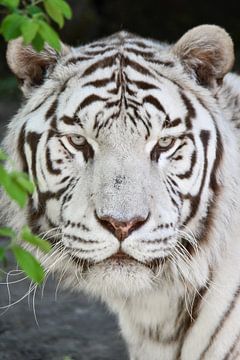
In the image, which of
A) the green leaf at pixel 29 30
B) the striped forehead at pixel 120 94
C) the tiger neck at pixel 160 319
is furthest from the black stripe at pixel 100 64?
the green leaf at pixel 29 30

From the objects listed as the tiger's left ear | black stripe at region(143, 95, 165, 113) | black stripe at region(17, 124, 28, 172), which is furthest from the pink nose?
the tiger's left ear

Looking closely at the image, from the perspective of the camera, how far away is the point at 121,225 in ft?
9.76

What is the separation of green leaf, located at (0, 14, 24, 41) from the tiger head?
Result: 35.6 inches

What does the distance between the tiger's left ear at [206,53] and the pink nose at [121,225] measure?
0.68 m

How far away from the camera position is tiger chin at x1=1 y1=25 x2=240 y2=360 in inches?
122

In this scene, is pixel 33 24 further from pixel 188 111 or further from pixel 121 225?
pixel 188 111

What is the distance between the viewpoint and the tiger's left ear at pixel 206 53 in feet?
10.8

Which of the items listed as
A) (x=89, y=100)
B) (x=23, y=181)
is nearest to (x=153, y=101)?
(x=89, y=100)

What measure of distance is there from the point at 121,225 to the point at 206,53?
772 millimetres

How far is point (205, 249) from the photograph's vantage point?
11.0ft

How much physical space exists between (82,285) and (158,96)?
2.44ft

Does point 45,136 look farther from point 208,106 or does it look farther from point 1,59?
point 1,59

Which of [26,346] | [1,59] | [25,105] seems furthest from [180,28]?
[25,105]

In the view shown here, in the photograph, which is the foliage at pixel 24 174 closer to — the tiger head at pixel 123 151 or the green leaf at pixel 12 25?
the green leaf at pixel 12 25
